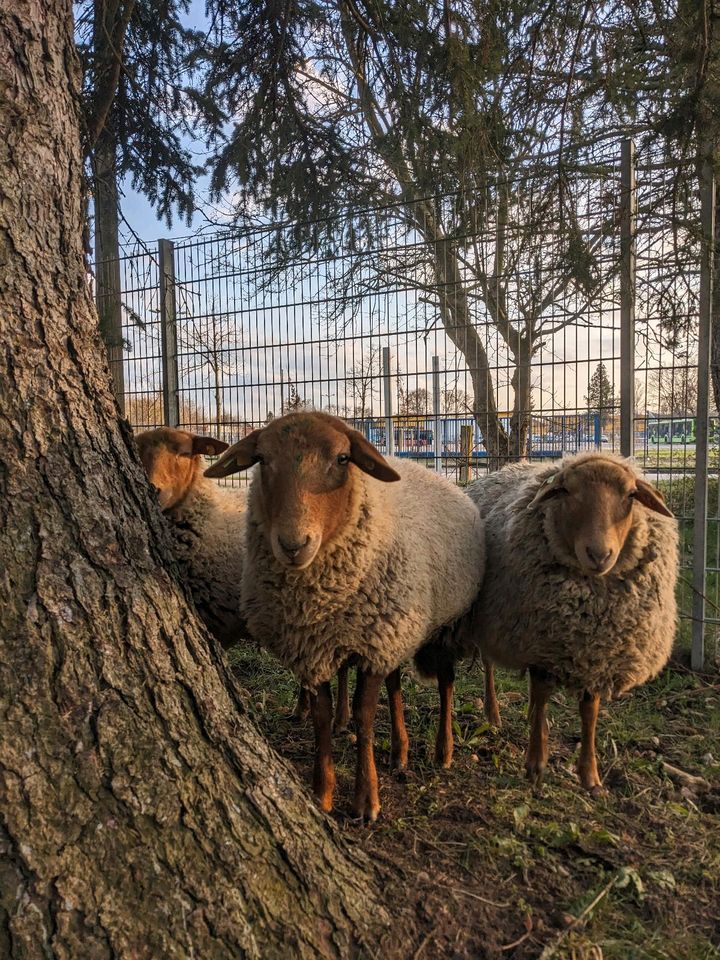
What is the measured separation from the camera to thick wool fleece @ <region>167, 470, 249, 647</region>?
12.3 ft

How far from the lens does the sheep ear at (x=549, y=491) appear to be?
3.32m

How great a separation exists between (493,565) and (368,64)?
3241 millimetres

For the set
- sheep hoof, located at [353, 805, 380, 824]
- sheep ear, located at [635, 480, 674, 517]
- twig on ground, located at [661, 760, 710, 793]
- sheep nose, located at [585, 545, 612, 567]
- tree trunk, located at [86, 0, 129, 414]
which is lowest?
twig on ground, located at [661, 760, 710, 793]

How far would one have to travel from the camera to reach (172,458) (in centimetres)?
382

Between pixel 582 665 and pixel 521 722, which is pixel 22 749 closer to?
pixel 582 665

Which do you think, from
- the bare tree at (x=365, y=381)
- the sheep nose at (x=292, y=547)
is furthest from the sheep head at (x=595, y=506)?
the bare tree at (x=365, y=381)

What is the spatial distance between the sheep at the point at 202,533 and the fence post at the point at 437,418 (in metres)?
2.09

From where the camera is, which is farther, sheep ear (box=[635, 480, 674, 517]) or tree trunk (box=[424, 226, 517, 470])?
tree trunk (box=[424, 226, 517, 470])

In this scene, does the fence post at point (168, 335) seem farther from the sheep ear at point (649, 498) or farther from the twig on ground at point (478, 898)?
the twig on ground at point (478, 898)

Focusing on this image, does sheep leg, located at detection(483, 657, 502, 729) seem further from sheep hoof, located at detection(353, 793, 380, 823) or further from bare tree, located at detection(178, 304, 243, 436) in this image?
bare tree, located at detection(178, 304, 243, 436)

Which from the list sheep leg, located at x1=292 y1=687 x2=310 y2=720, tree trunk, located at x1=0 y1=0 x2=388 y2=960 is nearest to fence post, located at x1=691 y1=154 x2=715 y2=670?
sheep leg, located at x1=292 y1=687 x2=310 y2=720

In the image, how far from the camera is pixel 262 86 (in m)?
4.29

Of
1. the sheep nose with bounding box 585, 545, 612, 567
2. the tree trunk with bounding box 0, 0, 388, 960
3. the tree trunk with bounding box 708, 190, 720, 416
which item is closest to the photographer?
the tree trunk with bounding box 0, 0, 388, 960

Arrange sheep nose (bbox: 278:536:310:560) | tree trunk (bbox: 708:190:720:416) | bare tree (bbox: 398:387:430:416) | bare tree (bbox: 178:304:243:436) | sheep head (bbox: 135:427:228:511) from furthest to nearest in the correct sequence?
bare tree (bbox: 178:304:243:436) < bare tree (bbox: 398:387:430:416) < tree trunk (bbox: 708:190:720:416) < sheep head (bbox: 135:427:228:511) < sheep nose (bbox: 278:536:310:560)
